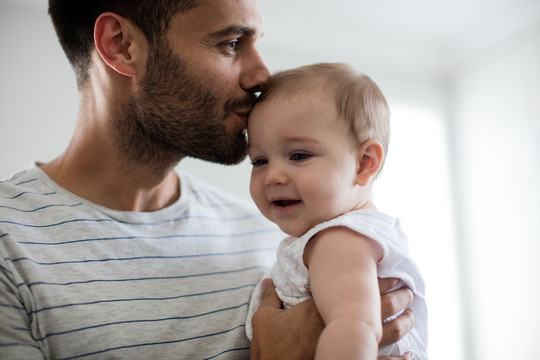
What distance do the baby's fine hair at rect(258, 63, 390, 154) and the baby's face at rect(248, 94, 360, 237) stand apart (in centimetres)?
3

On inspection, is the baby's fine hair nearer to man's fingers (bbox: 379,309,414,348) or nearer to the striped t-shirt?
man's fingers (bbox: 379,309,414,348)

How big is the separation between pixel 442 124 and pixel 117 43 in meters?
3.21

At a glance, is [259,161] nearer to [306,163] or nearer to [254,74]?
[306,163]

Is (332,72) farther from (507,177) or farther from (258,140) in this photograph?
(507,177)

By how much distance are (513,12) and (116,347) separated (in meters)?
3.29

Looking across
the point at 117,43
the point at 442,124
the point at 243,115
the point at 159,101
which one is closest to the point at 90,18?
the point at 117,43

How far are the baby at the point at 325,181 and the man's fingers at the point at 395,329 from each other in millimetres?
55

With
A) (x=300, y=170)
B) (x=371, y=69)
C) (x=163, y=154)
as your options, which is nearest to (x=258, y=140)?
(x=300, y=170)

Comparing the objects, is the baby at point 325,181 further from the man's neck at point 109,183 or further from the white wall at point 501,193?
the white wall at point 501,193

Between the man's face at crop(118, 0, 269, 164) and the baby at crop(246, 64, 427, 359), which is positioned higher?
the man's face at crop(118, 0, 269, 164)

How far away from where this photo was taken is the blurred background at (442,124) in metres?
2.75

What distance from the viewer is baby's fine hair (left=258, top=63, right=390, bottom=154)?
105 cm

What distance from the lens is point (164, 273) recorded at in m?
1.27

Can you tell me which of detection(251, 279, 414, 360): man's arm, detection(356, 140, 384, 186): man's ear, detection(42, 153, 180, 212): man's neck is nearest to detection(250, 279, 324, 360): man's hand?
detection(251, 279, 414, 360): man's arm
